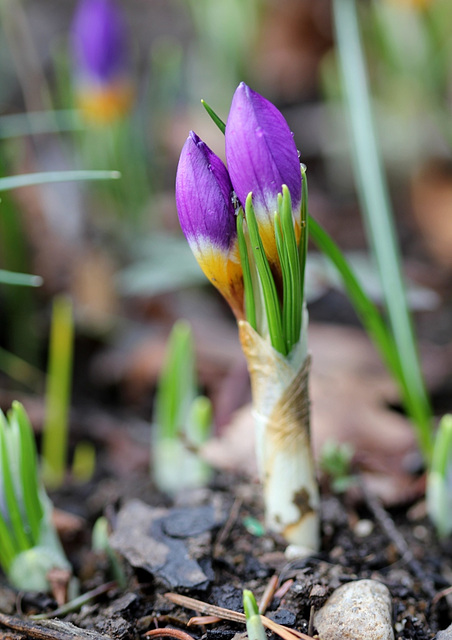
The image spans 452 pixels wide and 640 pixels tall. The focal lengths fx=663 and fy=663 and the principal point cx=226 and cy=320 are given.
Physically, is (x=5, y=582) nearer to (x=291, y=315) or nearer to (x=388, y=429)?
(x=291, y=315)

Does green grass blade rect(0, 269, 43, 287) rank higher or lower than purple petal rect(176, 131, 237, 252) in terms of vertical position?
lower

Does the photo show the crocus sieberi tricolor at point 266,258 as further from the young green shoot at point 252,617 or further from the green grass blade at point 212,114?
the young green shoot at point 252,617

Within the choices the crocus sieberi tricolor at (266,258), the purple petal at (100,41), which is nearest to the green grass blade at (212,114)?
the crocus sieberi tricolor at (266,258)

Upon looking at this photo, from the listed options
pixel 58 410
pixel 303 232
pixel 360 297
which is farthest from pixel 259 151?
pixel 58 410

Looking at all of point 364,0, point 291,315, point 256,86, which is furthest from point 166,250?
point 364,0

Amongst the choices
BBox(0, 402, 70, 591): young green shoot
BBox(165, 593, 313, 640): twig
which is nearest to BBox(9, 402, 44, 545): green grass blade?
BBox(0, 402, 70, 591): young green shoot

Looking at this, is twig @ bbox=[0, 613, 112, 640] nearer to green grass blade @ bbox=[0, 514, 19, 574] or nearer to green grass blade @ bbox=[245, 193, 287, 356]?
green grass blade @ bbox=[0, 514, 19, 574]

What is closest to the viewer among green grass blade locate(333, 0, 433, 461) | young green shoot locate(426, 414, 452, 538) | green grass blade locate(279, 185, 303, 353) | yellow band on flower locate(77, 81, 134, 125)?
green grass blade locate(279, 185, 303, 353)
